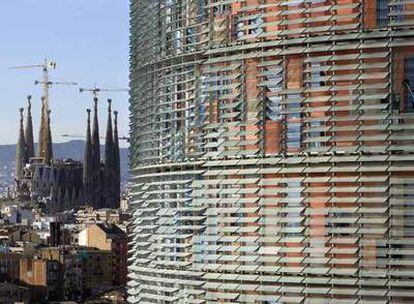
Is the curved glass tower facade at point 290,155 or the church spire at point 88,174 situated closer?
the curved glass tower facade at point 290,155

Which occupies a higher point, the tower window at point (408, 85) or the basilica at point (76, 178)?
the tower window at point (408, 85)

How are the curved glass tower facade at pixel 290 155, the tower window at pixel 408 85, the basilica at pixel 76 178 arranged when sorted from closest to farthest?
the curved glass tower facade at pixel 290 155 < the tower window at pixel 408 85 < the basilica at pixel 76 178

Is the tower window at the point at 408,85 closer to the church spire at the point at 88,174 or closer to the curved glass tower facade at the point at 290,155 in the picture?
the curved glass tower facade at the point at 290,155

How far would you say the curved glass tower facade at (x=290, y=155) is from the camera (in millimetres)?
12977

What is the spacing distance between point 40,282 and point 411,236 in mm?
56705

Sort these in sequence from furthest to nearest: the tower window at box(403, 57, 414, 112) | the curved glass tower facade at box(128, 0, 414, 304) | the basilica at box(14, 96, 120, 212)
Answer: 1. the basilica at box(14, 96, 120, 212)
2. the tower window at box(403, 57, 414, 112)
3. the curved glass tower facade at box(128, 0, 414, 304)

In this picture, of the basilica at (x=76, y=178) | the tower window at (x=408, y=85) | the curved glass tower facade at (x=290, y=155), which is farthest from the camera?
the basilica at (x=76, y=178)

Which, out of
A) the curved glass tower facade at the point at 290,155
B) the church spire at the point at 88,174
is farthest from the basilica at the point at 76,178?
the curved glass tower facade at the point at 290,155

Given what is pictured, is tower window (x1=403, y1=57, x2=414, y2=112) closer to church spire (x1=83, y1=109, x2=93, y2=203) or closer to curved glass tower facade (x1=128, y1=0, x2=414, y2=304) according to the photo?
curved glass tower facade (x1=128, y1=0, x2=414, y2=304)

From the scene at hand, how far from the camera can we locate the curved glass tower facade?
12977 mm

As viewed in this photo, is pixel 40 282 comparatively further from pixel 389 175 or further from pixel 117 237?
pixel 389 175

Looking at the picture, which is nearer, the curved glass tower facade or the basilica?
the curved glass tower facade

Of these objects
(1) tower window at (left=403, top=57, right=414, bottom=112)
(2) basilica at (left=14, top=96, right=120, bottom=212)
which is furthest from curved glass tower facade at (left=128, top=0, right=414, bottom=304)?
(2) basilica at (left=14, top=96, right=120, bottom=212)

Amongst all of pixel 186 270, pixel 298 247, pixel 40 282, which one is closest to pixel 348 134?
pixel 298 247
